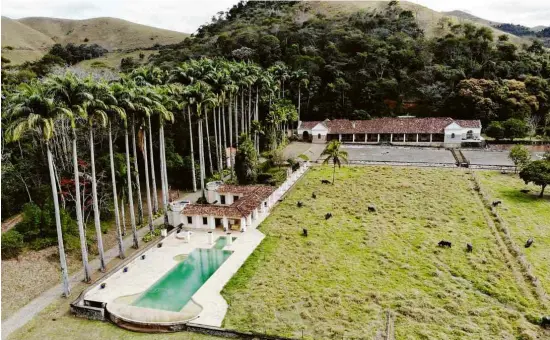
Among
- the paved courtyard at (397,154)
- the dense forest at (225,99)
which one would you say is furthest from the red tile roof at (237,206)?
the paved courtyard at (397,154)

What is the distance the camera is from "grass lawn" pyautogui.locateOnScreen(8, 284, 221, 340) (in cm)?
2434

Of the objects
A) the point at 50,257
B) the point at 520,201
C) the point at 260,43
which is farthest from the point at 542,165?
the point at 260,43

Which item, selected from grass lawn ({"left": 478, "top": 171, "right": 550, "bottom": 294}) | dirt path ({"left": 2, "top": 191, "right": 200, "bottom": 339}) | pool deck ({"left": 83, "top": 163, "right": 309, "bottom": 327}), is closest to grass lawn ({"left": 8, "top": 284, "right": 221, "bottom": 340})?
dirt path ({"left": 2, "top": 191, "right": 200, "bottom": 339})

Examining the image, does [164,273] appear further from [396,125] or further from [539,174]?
[396,125]

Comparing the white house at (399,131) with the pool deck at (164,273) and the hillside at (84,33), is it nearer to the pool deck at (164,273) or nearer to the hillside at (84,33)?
the pool deck at (164,273)

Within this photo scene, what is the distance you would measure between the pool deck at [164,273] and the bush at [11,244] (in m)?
9.86

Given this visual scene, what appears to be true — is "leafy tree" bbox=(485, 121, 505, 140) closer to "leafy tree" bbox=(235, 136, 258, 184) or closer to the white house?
the white house

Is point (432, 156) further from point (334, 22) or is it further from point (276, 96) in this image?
point (334, 22)

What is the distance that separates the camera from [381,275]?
31125 millimetres

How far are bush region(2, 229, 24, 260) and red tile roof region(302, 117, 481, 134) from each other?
2197 inches

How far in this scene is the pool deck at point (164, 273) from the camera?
85.2 feet

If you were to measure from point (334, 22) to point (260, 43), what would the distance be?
2737 cm

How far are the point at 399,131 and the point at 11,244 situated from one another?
61.7 meters

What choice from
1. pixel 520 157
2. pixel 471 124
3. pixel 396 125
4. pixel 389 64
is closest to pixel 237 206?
pixel 520 157
